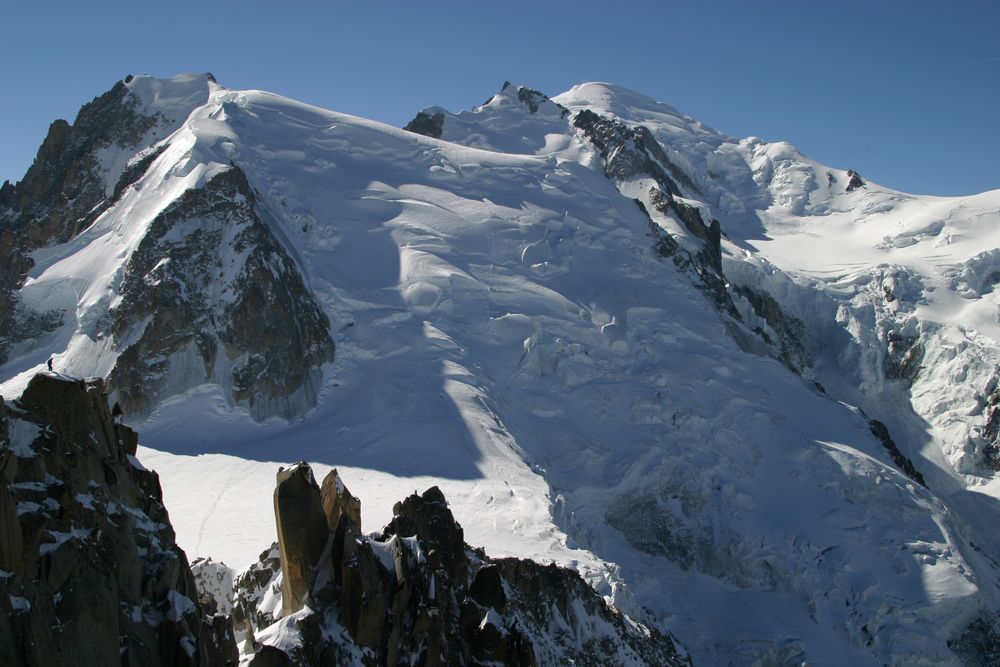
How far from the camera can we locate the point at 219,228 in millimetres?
57188

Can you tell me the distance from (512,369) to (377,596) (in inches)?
1384

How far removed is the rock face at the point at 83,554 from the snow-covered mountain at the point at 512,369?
1781 centimetres

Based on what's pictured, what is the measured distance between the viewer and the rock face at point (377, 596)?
20.6 meters

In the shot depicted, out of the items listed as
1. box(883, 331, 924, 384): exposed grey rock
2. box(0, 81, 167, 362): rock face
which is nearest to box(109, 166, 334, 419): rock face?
box(0, 81, 167, 362): rock face

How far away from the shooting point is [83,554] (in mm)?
15070

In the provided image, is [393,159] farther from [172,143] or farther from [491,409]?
[491,409]

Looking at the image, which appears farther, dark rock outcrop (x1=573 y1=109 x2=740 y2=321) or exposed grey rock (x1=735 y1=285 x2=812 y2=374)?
exposed grey rock (x1=735 y1=285 x2=812 y2=374)

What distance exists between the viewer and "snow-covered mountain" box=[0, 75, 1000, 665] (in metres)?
46.7

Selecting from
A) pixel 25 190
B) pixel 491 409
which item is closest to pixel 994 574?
pixel 491 409

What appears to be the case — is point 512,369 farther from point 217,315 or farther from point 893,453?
point 893,453

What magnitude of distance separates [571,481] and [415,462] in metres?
10.1

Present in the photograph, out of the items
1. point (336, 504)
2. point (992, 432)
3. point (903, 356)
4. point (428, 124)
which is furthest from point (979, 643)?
point (428, 124)

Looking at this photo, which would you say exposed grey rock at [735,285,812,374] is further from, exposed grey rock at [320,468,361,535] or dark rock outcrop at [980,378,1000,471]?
exposed grey rock at [320,468,361,535]

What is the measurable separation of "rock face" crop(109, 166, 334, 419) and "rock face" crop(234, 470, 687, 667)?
2443cm
